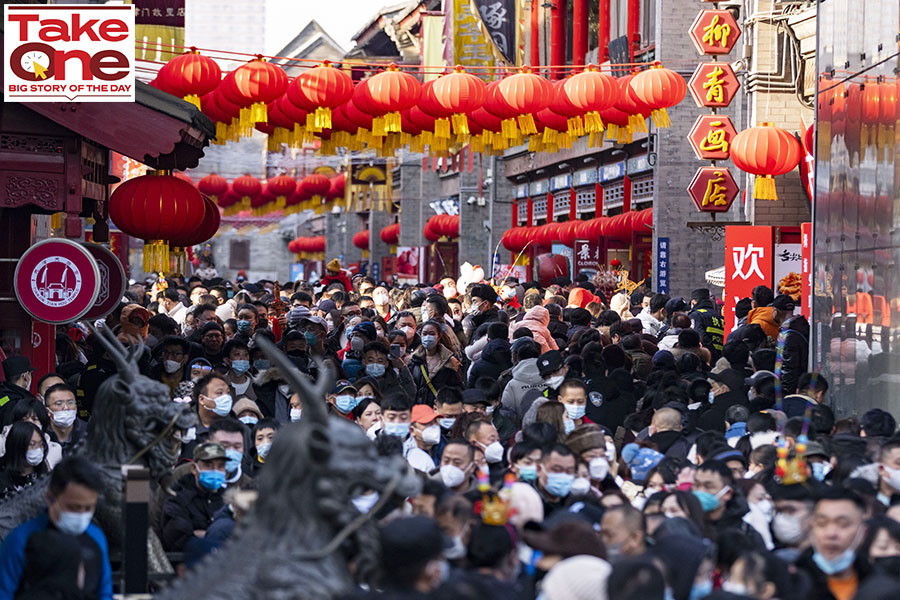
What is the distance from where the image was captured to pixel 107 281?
12.3m

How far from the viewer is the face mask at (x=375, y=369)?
12.3m

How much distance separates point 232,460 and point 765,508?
2967 millimetres

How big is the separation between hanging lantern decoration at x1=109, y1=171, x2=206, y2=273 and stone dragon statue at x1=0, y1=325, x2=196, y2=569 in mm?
6553

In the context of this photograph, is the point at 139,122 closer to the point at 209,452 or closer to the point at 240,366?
the point at 240,366

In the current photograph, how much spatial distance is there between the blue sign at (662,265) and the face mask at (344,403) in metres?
15.8

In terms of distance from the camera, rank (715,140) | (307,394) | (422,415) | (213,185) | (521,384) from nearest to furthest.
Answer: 1. (307,394)
2. (422,415)
3. (521,384)
4. (715,140)
5. (213,185)

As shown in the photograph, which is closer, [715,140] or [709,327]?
[709,327]

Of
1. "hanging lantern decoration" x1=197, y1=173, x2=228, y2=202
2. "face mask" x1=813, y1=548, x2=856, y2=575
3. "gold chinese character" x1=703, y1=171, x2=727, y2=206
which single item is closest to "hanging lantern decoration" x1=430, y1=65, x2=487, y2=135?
"gold chinese character" x1=703, y1=171, x2=727, y2=206

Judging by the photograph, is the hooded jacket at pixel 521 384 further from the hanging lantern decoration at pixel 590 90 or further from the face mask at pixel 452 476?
the hanging lantern decoration at pixel 590 90

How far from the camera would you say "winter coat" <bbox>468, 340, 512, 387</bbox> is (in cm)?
1251

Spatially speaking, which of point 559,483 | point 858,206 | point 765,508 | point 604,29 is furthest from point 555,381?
point 604,29

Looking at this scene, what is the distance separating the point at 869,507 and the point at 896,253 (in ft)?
18.5

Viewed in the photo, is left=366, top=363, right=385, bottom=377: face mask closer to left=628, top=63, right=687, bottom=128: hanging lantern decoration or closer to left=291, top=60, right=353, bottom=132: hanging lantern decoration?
left=291, top=60, right=353, bottom=132: hanging lantern decoration

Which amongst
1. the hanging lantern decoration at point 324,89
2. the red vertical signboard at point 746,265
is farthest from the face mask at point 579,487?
the red vertical signboard at point 746,265
